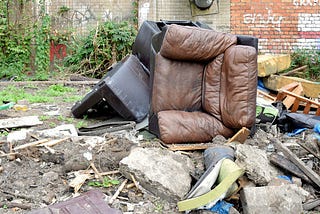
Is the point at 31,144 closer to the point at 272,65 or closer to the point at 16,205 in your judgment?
the point at 16,205

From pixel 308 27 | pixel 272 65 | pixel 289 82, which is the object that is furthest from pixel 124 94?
pixel 308 27

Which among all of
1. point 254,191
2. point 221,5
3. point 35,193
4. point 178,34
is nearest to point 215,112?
point 178,34

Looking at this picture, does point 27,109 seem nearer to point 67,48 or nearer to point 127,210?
point 127,210

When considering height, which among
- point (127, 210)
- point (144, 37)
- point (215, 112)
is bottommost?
point (127, 210)

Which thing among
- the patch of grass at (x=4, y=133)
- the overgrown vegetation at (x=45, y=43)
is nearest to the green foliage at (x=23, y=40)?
the overgrown vegetation at (x=45, y=43)

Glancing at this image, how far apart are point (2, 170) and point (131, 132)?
1.51 metres

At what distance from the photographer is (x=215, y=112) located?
4680 millimetres

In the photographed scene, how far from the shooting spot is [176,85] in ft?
15.5

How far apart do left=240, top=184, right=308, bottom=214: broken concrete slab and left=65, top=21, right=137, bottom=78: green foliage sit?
284 inches

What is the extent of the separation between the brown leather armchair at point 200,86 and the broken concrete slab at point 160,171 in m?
0.69

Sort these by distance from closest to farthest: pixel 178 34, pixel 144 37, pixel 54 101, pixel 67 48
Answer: pixel 178 34
pixel 144 37
pixel 54 101
pixel 67 48

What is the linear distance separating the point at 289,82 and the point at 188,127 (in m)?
4.26

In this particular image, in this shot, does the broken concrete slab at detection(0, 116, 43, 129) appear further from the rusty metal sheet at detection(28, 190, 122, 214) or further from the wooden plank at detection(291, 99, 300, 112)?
the wooden plank at detection(291, 99, 300, 112)

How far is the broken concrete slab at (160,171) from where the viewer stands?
3320 mm
